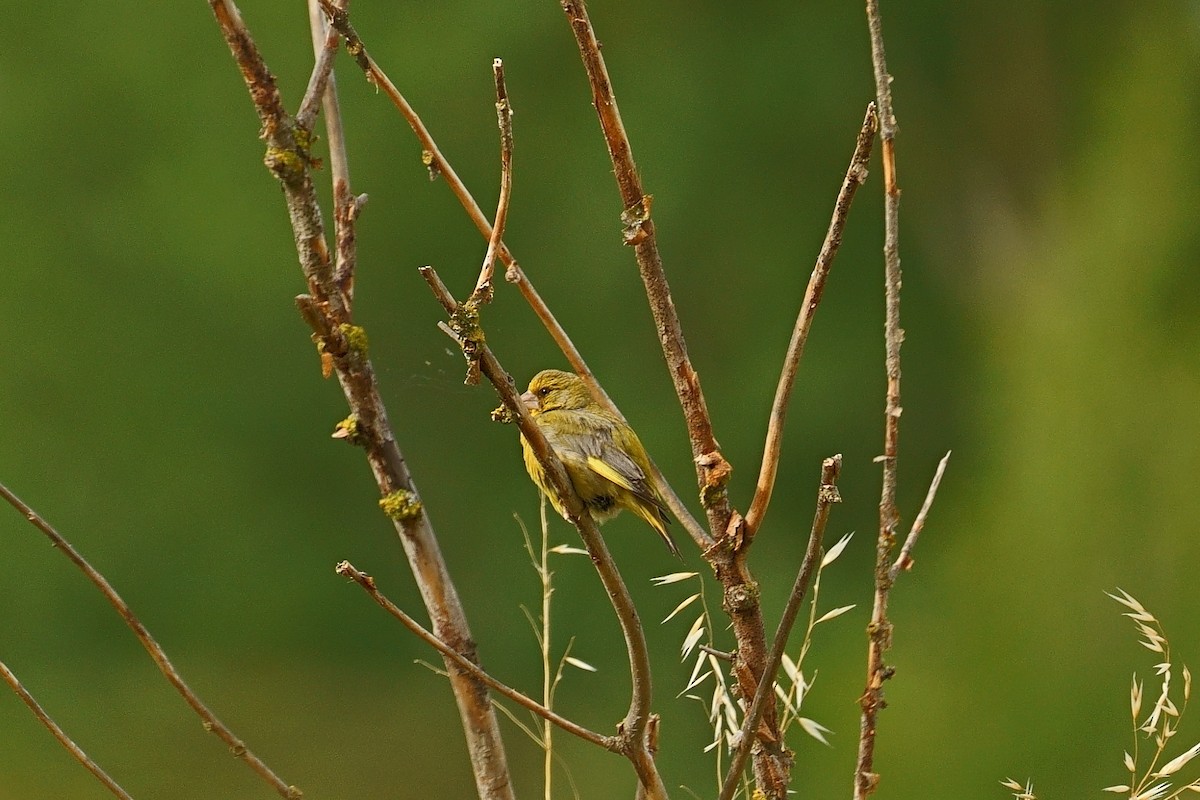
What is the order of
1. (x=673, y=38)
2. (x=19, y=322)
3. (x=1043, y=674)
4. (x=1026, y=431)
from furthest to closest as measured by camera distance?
1. (x=673, y=38)
2. (x=19, y=322)
3. (x=1026, y=431)
4. (x=1043, y=674)

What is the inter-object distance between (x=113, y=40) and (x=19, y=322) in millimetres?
1612

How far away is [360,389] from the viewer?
1366mm

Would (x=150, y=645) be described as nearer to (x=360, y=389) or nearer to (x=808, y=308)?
(x=360, y=389)

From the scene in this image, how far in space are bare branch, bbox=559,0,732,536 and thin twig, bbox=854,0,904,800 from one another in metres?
0.15

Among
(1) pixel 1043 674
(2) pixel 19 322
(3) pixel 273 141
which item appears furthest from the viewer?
(2) pixel 19 322

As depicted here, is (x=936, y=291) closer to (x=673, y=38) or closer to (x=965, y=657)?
(x=673, y=38)

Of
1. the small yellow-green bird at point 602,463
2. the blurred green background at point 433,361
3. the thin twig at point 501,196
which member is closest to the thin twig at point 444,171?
the thin twig at point 501,196

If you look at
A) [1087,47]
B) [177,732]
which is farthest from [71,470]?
[1087,47]

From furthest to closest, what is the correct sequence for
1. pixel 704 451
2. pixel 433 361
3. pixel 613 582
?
pixel 433 361, pixel 704 451, pixel 613 582

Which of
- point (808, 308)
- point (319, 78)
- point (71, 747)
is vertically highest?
point (319, 78)

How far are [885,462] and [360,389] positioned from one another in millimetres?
498

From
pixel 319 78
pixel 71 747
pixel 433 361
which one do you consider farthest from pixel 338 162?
pixel 433 361

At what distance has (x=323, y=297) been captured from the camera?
53.2 inches

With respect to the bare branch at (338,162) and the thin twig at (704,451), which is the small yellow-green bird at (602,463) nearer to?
the bare branch at (338,162)
